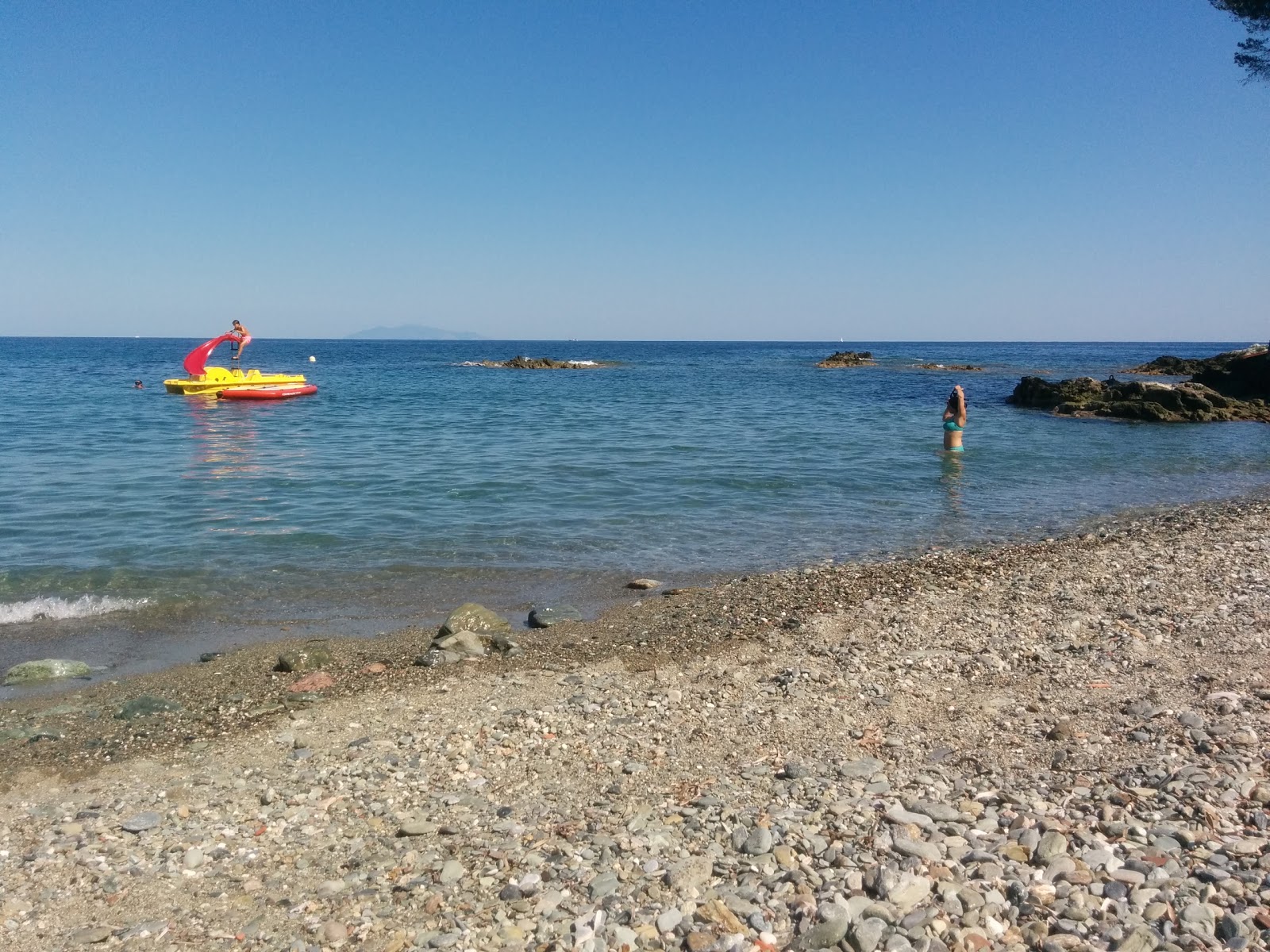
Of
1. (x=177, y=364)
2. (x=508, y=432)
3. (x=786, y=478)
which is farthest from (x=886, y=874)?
(x=177, y=364)

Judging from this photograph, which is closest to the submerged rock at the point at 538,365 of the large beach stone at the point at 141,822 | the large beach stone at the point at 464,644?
the large beach stone at the point at 464,644

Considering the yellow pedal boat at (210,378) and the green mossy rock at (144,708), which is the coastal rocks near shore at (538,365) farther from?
the green mossy rock at (144,708)

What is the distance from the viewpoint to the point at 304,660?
8797 millimetres

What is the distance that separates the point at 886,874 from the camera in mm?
4516

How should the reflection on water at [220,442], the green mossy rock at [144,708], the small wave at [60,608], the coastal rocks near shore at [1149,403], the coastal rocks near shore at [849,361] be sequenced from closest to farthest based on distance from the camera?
the green mossy rock at [144,708]
the small wave at [60,608]
the reflection on water at [220,442]
the coastal rocks near shore at [1149,403]
the coastal rocks near shore at [849,361]

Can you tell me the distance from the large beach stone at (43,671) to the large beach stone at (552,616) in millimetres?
4606

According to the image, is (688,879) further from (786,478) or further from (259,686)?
(786,478)

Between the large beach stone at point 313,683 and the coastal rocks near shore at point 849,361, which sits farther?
the coastal rocks near shore at point 849,361

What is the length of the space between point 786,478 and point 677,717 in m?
13.8

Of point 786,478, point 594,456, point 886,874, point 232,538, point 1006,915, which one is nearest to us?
point 1006,915

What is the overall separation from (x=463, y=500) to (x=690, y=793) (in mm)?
12470

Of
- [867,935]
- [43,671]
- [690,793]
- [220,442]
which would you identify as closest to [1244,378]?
[220,442]

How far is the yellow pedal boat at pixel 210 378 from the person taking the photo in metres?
40.7

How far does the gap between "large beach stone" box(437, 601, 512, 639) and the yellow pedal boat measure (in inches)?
1373
